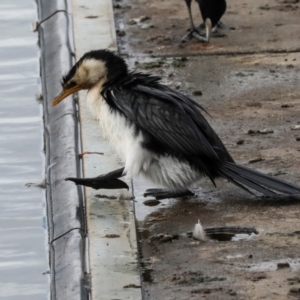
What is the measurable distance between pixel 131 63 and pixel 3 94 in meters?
0.94

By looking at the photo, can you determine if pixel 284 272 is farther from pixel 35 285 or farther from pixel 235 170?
pixel 35 285

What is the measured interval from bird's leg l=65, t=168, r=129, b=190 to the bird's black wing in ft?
1.11

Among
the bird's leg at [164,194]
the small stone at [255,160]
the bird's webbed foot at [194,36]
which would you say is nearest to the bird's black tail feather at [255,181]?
the bird's leg at [164,194]

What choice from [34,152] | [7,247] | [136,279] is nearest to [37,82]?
[34,152]

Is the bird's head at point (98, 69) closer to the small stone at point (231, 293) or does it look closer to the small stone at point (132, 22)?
the small stone at point (231, 293)

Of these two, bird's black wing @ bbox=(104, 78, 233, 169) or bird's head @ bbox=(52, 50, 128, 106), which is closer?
bird's black wing @ bbox=(104, 78, 233, 169)

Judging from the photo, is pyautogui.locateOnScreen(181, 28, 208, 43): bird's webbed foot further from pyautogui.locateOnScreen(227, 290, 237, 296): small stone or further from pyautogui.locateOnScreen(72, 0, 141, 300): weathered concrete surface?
pyautogui.locateOnScreen(227, 290, 237, 296): small stone

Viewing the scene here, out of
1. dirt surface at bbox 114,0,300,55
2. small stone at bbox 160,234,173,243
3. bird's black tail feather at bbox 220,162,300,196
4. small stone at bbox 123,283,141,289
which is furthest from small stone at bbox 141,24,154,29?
small stone at bbox 123,283,141,289

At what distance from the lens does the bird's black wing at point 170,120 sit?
573 centimetres

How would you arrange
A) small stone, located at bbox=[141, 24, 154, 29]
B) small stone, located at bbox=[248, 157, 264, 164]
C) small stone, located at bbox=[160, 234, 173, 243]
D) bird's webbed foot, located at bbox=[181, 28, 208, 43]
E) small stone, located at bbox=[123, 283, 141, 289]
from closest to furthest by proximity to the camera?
small stone, located at bbox=[123, 283, 141, 289] → small stone, located at bbox=[160, 234, 173, 243] → small stone, located at bbox=[248, 157, 264, 164] → bird's webbed foot, located at bbox=[181, 28, 208, 43] → small stone, located at bbox=[141, 24, 154, 29]

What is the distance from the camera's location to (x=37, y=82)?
8367 mm

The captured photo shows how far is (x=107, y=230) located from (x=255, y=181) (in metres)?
0.82

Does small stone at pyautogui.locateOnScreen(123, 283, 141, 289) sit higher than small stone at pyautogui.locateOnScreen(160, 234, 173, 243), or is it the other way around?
small stone at pyautogui.locateOnScreen(160, 234, 173, 243)

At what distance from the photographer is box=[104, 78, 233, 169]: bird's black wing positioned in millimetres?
5730
